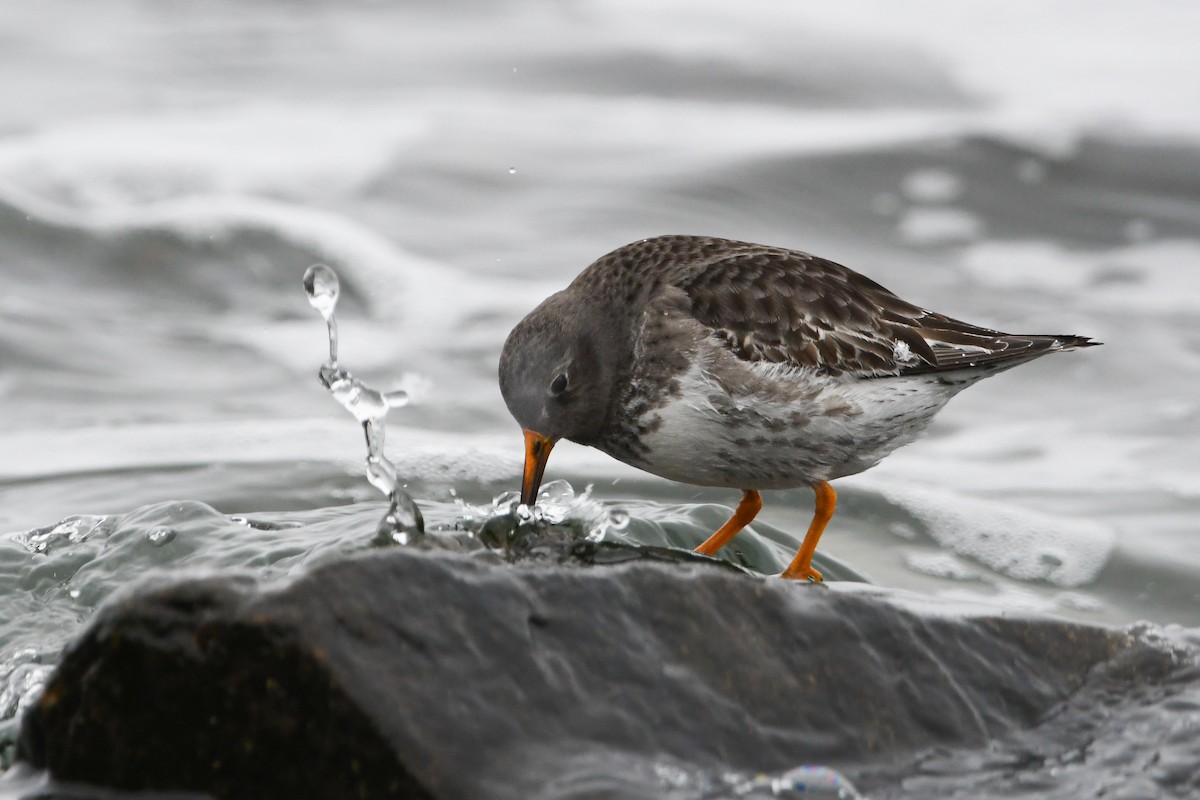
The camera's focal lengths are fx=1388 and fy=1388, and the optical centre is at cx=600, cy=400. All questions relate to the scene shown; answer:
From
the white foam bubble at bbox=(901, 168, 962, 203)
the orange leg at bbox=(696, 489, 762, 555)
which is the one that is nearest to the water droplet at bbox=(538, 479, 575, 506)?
the orange leg at bbox=(696, 489, 762, 555)

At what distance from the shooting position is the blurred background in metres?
7.66

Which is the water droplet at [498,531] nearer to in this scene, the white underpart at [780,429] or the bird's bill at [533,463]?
the bird's bill at [533,463]

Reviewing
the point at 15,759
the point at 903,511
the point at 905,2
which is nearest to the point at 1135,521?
the point at 903,511

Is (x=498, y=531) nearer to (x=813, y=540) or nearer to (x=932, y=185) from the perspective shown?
(x=813, y=540)

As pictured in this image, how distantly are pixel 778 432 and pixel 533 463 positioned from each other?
3.43 feet

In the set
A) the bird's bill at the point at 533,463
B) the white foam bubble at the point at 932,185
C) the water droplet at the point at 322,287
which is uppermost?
the white foam bubble at the point at 932,185

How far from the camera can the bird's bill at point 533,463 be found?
5859 millimetres

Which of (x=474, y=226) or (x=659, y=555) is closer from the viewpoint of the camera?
(x=659, y=555)

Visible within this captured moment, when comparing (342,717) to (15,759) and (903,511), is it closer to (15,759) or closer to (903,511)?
(15,759)

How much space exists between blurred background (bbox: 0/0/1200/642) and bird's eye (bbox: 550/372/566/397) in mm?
799

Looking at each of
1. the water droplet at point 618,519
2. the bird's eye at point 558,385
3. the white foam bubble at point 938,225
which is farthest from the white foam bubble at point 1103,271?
the bird's eye at point 558,385

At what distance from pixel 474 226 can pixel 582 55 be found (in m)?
5.01

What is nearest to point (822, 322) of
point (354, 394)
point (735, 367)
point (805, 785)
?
point (735, 367)

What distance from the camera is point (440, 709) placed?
140 inches
